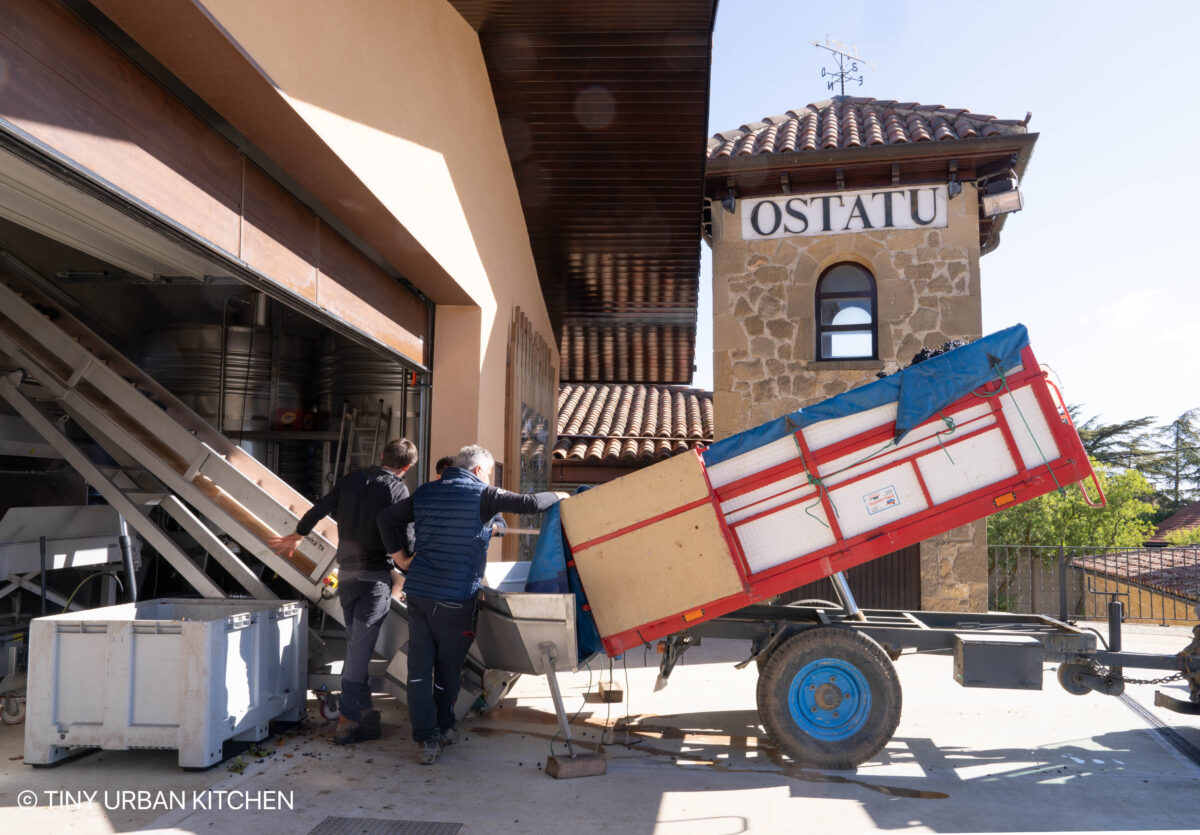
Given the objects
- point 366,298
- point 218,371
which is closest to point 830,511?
point 366,298

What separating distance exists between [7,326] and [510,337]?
5.06m

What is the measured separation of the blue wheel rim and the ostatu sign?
7.70 m

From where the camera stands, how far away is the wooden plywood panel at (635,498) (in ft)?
19.0

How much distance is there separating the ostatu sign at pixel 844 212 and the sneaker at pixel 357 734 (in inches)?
340

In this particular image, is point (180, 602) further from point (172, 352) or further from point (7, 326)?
point (172, 352)

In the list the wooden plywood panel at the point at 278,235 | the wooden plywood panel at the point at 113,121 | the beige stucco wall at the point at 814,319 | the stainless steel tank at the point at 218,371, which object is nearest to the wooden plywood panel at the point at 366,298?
the wooden plywood panel at the point at 278,235

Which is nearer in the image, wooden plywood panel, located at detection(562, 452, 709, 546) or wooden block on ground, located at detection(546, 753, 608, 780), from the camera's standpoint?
wooden block on ground, located at detection(546, 753, 608, 780)

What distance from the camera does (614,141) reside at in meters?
9.92

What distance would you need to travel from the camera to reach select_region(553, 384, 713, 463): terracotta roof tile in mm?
16375

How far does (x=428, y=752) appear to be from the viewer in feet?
18.6

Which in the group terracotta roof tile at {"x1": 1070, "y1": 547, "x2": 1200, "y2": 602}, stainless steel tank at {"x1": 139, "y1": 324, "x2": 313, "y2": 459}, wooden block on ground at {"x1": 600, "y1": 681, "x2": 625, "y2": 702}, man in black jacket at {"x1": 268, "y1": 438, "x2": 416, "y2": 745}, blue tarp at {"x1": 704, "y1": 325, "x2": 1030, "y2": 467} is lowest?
wooden block on ground at {"x1": 600, "y1": 681, "x2": 625, "y2": 702}

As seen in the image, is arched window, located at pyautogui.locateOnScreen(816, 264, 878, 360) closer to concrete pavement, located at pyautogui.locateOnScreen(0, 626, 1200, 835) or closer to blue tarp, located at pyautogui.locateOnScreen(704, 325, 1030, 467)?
concrete pavement, located at pyautogui.locateOnScreen(0, 626, 1200, 835)

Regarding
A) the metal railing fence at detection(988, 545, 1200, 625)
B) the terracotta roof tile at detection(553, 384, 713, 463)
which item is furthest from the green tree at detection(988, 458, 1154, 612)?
the terracotta roof tile at detection(553, 384, 713, 463)

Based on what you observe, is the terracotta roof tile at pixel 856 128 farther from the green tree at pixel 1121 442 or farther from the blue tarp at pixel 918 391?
the green tree at pixel 1121 442
